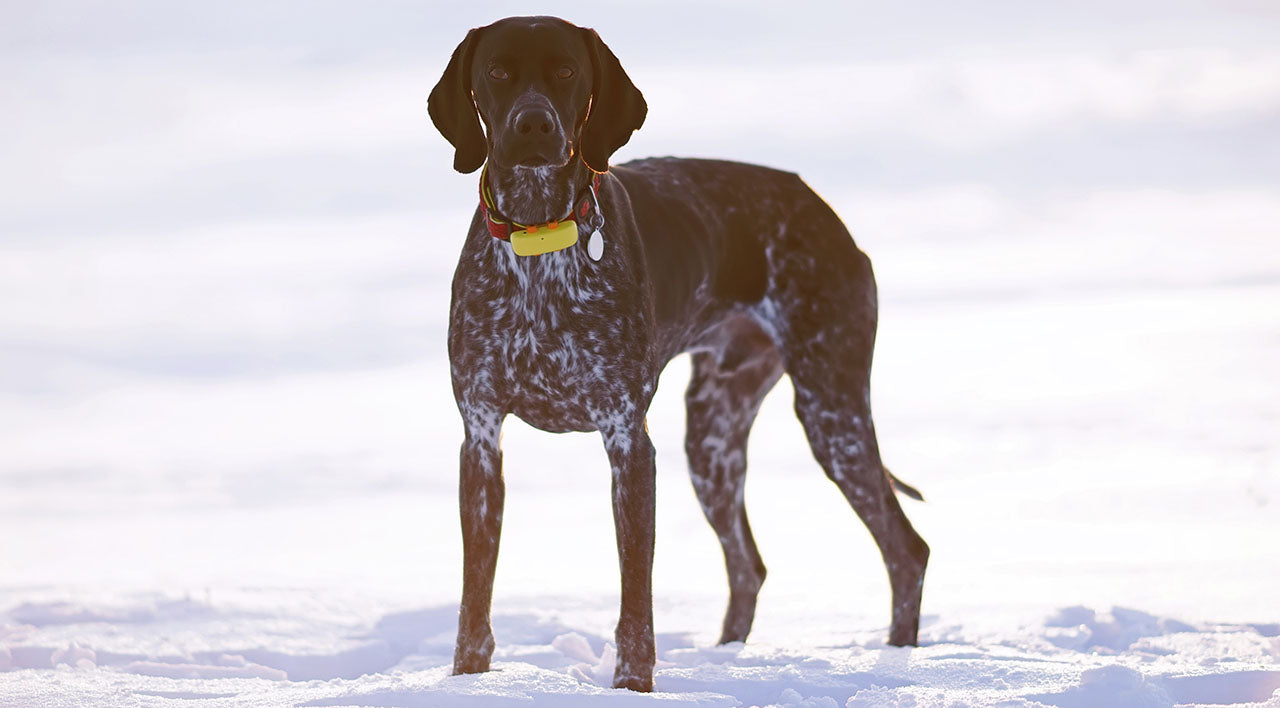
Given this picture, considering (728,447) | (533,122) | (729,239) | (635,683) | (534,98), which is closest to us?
(533,122)

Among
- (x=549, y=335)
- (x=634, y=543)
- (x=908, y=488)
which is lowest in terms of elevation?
(x=634, y=543)

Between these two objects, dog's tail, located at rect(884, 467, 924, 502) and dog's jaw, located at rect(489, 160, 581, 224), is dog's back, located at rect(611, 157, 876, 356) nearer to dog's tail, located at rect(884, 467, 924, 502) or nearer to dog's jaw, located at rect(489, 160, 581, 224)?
dog's jaw, located at rect(489, 160, 581, 224)

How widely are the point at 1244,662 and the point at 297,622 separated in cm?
574

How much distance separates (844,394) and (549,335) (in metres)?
2.36

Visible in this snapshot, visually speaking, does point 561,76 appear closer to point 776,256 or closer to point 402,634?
point 776,256

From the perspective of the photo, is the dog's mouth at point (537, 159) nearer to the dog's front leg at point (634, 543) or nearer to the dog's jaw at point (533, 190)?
the dog's jaw at point (533, 190)

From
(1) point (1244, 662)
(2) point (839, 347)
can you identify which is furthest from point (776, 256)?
(1) point (1244, 662)

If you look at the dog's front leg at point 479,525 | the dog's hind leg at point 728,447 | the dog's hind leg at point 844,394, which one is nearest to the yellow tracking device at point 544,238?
the dog's front leg at point 479,525

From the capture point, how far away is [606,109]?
6906 mm

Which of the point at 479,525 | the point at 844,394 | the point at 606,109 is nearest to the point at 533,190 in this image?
the point at 606,109

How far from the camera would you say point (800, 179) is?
9.05 metres

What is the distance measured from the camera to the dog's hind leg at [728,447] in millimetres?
8992

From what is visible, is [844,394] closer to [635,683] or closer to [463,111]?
[635,683]

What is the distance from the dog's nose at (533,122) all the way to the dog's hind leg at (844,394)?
2509 millimetres
